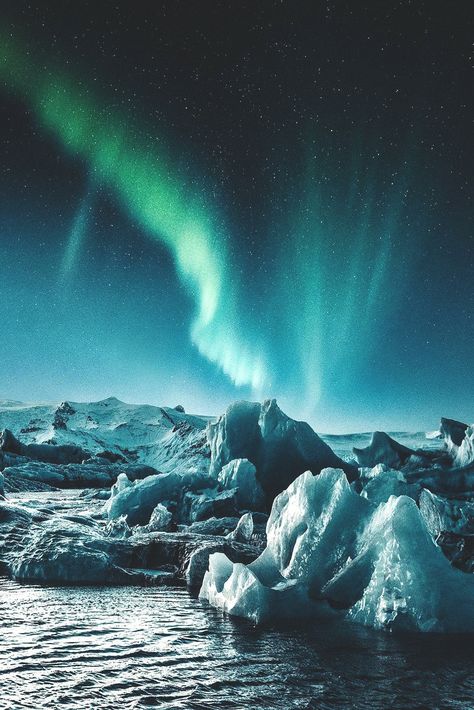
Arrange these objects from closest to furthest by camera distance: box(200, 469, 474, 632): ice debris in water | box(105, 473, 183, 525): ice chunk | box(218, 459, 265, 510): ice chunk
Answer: box(200, 469, 474, 632): ice debris in water
box(105, 473, 183, 525): ice chunk
box(218, 459, 265, 510): ice chunk

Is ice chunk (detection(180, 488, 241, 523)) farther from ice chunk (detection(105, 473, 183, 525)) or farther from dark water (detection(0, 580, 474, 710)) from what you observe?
dark water (detection(0, 580, 474, 710))

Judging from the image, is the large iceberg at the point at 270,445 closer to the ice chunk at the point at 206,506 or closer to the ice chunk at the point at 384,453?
the ice chunk at the point at 384,453

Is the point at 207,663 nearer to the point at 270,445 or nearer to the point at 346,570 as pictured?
the point at 346,570

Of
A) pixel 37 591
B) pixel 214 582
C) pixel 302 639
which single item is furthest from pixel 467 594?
pixel 37 591

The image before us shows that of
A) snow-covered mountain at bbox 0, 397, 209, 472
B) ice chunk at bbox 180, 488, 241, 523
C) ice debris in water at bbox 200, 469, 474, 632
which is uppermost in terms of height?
snow-covered mountain at bbox 0, 397, 209, 472

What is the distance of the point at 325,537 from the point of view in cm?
719

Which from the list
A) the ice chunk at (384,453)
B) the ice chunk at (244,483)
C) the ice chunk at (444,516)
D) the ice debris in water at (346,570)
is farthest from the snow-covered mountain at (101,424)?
the ice debris in water at (346,570)

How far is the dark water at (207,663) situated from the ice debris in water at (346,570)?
0.32m

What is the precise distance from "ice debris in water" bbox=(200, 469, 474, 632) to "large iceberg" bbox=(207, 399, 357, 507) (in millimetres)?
19236

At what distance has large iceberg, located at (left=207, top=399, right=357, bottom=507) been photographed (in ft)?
89.0

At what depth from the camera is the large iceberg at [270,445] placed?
1068 inches

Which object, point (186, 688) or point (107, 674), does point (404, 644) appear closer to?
point (186, 688)

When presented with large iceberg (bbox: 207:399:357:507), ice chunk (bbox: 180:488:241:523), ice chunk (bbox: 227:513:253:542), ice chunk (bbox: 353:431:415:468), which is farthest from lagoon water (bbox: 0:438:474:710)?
ice chunk (bbox: 353:431:415:468)

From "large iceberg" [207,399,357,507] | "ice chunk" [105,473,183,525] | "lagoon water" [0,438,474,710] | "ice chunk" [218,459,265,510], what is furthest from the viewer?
"large iceberg" [207,399,357,507]
